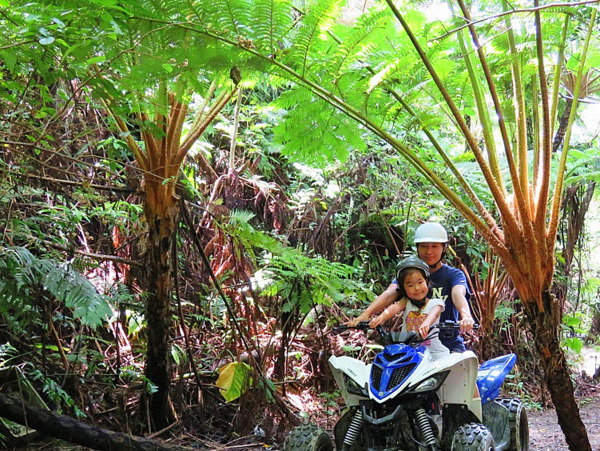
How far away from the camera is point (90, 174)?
6.06m

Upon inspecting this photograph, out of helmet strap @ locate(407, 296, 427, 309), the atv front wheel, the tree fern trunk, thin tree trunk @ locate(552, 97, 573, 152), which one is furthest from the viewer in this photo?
thin tree trunk @ locate(552, 97, 573, 152)

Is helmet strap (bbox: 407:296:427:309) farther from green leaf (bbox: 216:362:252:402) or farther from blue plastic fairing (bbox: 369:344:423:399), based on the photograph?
green leaf (bbox: 216:362:252:402)

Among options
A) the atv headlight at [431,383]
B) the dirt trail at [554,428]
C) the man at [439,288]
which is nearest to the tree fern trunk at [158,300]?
the man at [439,288]

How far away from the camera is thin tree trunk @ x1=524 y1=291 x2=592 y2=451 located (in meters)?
3.99

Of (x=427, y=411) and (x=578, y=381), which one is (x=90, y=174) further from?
(x=578, y=381)

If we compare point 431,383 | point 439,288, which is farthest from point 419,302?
point 431,383

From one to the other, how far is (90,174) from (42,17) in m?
3.67

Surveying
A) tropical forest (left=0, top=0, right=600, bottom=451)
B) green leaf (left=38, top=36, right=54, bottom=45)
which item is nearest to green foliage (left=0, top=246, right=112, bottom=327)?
tropical forest (left=0, top=0, right=600, bottom=451)

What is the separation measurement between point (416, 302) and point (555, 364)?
1.09 metres

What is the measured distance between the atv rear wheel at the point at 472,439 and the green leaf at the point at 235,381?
2.05m

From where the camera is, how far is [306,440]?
3512 mm

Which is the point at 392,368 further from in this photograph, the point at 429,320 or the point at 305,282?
the point at 305,282

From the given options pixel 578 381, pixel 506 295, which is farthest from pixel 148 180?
pixel 578 381

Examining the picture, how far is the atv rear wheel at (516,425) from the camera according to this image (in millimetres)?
4090
